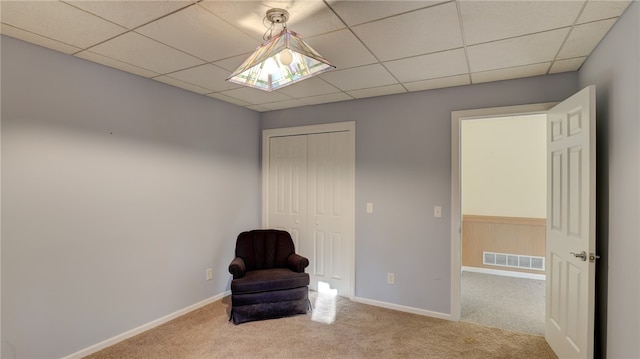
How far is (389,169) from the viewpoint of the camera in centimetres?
338

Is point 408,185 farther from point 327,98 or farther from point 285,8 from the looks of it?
point 285,8

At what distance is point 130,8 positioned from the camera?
1673 mm

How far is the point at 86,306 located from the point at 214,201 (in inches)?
57.6

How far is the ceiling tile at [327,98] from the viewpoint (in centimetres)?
337

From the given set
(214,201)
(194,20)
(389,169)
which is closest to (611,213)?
(389,169)

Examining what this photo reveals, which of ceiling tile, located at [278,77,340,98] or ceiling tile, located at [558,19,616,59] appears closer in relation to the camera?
ceiling tile, located at [558,19,616,59]

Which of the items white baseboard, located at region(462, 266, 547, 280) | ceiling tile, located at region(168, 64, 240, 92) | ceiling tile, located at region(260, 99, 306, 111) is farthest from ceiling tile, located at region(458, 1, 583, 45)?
white baseboard, located at region(462, 266, 547, 280)

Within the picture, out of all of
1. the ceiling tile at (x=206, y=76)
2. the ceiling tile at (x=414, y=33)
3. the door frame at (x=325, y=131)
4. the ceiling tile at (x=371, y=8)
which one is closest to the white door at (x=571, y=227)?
the ceiling tile at (x=414, y=33)

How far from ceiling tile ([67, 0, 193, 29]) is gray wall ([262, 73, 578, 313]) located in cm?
223

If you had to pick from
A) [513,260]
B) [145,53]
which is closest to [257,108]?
[145,53]

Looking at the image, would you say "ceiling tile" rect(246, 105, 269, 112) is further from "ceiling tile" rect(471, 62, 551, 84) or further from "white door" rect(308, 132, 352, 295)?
"ceiling tile" rect(471, 62, 551, 84)

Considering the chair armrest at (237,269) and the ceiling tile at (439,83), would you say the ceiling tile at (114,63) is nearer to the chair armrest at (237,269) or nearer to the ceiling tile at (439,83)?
the chair armrest at (237,269)

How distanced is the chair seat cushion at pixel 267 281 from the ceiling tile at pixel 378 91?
1.99m

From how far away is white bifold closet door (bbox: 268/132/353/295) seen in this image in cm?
365
